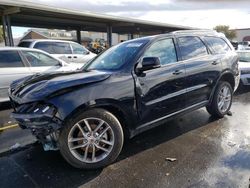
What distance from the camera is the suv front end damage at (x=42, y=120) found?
3.04m

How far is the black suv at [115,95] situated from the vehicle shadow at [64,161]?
0.20 meters

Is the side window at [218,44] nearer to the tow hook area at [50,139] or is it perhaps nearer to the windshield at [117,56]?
the windshield at [117,56]

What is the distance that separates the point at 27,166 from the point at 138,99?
71.2 inches

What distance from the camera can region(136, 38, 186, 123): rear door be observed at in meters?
3.82

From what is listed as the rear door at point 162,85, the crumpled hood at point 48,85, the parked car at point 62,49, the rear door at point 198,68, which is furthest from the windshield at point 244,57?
the crumpled hood at point 48,85

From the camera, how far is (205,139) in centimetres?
438

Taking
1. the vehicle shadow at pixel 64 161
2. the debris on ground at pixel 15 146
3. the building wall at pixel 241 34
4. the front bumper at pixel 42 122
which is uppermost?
the front bumper at pixel 42 122

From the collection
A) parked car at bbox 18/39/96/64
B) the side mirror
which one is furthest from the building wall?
the side mirror

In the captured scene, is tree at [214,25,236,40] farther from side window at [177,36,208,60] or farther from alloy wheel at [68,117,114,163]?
alloy wheel at [68,117,114,163]

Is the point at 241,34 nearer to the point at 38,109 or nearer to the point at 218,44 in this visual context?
the point at 218,44

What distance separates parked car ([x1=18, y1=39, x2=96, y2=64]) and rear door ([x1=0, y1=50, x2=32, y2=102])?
3.39m

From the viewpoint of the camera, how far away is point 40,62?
24.1 feet

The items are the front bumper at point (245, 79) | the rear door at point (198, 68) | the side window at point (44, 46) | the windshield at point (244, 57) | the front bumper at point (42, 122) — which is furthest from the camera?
the side window at point (44, 46)

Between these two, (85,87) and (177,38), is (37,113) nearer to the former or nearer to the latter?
(85,87)
